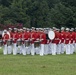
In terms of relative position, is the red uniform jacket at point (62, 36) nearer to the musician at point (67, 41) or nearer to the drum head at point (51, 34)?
the musician at point (67, 41)

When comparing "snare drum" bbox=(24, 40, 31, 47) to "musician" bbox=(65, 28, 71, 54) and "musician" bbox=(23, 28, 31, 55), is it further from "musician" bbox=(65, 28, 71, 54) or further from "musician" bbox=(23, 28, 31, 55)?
"musician" bbox=(65, 28, 71, 54)

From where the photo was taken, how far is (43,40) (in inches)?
1164

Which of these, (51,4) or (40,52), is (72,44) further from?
(51,4)

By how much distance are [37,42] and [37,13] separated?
1576 inches

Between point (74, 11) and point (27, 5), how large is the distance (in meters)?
16.3

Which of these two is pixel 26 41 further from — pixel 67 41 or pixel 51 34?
pixel 67 41

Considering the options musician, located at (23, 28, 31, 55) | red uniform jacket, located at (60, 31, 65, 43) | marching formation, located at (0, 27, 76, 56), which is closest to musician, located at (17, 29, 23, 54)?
marching formation, located at (0, 27, 76, 56)

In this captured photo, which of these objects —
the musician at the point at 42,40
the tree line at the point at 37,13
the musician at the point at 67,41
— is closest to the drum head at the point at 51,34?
the musician at the point at 42,40

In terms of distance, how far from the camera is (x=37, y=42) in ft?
97.9

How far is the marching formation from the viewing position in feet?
97.8

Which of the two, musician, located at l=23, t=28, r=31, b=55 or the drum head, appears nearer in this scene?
musician, located at l=23, t=28, r=31, b=55

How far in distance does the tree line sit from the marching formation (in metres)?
22.2

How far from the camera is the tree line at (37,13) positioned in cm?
5453

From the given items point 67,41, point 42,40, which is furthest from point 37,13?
point 42,40
